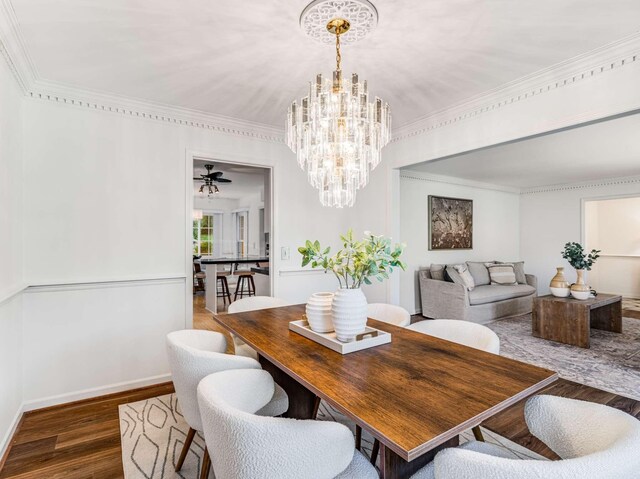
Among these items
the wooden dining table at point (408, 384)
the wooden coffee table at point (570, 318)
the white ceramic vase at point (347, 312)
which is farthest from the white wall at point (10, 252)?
the wooden coffee table at point (570, 318)

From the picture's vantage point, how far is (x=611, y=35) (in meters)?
1.99

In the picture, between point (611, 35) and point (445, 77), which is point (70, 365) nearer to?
point (445, 77)

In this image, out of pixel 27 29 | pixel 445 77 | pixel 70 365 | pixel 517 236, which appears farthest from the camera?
pixel 517 236

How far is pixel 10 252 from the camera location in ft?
7.25

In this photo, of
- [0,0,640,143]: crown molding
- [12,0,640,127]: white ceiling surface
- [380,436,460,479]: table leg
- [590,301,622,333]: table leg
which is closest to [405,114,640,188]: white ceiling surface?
[0,0,640,143]: crown molding

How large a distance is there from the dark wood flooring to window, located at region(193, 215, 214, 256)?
24.6 feet

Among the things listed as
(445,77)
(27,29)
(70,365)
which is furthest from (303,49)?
(70,365)

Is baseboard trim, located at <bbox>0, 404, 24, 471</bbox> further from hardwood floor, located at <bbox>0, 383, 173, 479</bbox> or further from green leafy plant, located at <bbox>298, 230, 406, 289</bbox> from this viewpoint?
green leafy plant, located at <bbox>298, 230, 406, 289</bbox>

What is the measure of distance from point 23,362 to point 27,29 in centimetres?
225

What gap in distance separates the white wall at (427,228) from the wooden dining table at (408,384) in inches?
152

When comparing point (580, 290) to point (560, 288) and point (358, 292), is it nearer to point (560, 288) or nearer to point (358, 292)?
point (560, 288)

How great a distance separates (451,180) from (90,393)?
5.92 m

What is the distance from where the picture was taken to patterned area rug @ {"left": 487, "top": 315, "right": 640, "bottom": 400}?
3045 millimetres

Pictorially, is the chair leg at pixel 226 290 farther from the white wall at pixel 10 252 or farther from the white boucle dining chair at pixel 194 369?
the white boucle dining chair at pixel 194 369
